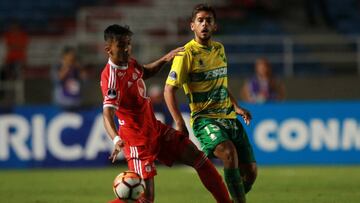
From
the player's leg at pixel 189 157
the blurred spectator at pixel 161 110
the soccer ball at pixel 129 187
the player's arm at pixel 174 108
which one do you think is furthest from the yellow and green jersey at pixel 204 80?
the blurred spectator at pixel 161 110

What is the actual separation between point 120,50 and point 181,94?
486 inches

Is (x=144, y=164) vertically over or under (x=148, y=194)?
over

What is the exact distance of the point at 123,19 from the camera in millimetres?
24203

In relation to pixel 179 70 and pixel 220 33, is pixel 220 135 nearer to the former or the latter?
pixel 179 70

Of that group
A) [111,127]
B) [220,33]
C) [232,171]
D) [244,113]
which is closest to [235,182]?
[232,171]

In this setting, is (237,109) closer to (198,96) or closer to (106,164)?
(198,96)

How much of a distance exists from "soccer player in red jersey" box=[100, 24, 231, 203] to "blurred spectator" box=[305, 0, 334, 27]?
16647mm

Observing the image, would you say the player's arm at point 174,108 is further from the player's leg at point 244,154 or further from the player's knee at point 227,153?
the player's leg at point 244,154

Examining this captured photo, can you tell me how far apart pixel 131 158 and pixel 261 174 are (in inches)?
269

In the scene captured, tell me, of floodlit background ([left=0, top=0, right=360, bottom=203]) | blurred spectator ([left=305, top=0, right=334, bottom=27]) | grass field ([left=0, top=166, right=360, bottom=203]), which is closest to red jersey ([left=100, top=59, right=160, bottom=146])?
grass field ([left=0, top=166, right=360, bottom=203])

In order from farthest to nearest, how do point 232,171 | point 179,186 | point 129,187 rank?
point 179,186 < point 232,171 < point 129,187

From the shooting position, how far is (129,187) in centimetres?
804

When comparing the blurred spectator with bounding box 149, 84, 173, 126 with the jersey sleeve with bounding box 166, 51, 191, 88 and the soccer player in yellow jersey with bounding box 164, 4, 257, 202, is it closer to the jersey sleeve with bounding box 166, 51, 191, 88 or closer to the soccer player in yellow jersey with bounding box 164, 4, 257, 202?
the soccer player in yellow jersey with bounding box 164, 4, 257, 202

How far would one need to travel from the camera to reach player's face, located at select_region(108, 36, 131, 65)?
8.28 metres
